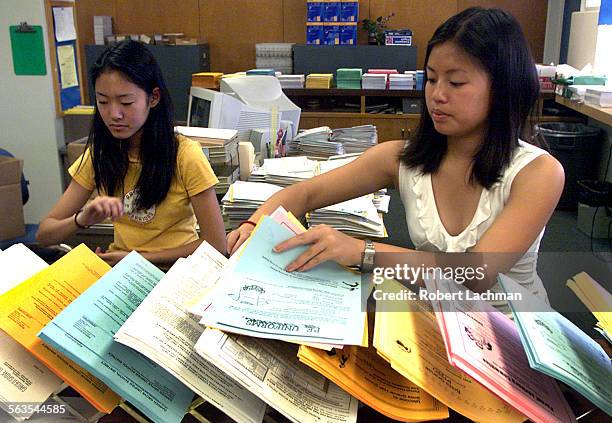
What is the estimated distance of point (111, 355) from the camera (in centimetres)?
74

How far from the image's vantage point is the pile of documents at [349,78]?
16.3 feet

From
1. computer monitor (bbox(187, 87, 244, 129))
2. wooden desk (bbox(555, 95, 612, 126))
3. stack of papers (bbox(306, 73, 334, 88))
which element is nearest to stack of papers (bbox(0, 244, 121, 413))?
computer monitor (bbox(187, 87, 244, 129))

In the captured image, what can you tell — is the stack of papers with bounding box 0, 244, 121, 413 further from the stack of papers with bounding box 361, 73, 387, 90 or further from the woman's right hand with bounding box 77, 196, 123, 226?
the stack of papers with bounding box 361, 73, 387, 90

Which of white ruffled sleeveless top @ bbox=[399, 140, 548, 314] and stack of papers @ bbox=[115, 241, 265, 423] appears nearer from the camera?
stack of papers @ bbox=[115, 241, 265, 423]

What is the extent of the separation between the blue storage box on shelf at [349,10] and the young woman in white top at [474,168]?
13.6 ft

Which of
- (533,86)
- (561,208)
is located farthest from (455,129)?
(561,208)

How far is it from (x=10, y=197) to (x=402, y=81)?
3.27m

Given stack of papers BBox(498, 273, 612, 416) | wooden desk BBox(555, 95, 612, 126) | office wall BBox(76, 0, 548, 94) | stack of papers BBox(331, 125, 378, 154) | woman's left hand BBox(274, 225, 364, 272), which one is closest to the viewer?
stack of papers BBox(498, 273, 612, 416)

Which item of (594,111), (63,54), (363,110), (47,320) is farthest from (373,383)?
(363,110)

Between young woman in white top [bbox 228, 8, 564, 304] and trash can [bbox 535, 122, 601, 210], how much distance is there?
3435 mm

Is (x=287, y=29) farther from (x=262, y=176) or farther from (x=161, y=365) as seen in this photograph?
(x=161, y=365)

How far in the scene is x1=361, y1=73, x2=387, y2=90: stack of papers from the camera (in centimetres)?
492

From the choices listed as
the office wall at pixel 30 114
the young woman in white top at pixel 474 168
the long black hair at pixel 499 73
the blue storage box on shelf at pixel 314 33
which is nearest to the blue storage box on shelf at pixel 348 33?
the blue storage box on shelf at pixel 314 33

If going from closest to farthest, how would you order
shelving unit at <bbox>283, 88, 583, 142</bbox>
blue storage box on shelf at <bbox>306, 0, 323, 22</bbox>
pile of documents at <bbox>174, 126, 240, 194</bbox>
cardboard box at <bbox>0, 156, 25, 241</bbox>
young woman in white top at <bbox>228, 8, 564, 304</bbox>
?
young woman in white top at <bbox>228, 8, 564, 304</bbox>
pile of documents at <bbox>174, 126, 240, 194</bbox>
cardboard box at <bbox>0, 156, 25, 241</bbox>
shelving unit at <bbox>283, 88, 583, 142</bbox>
blue storage box on shelf at <bbox>306, 0, 323, 22</bbox>
